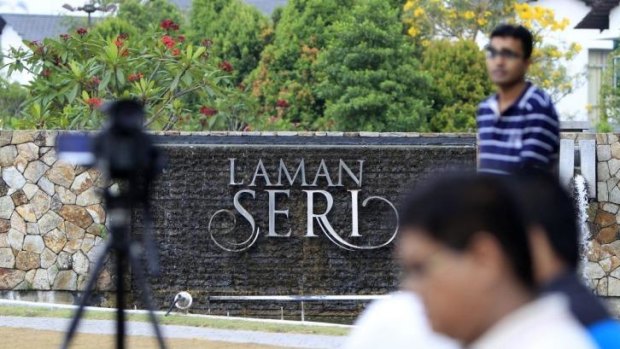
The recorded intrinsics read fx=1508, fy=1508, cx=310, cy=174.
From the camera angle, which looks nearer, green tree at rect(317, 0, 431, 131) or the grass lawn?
the grass lawn

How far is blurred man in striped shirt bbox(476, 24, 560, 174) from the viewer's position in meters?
6.26

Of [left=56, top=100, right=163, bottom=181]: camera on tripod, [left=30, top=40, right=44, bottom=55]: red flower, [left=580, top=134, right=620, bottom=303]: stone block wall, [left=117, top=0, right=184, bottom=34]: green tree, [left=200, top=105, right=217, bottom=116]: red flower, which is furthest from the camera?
[left=117, top=0, right=184, bottom=34]: green tree

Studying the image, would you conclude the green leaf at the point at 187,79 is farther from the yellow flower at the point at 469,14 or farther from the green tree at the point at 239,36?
the green tree at the point at 239,36

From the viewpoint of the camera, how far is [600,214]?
15.8 metres

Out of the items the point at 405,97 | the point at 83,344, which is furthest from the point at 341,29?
the point at 83,344

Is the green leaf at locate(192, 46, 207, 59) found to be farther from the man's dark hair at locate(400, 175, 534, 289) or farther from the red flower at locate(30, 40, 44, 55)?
the man's dark hair at locate(400, 175, 534, 289)

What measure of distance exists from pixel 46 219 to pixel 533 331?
13997 millimetres

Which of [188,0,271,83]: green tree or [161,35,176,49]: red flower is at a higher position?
[188,0,271,83]: green tree

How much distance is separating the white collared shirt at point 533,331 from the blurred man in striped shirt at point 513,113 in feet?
11.8

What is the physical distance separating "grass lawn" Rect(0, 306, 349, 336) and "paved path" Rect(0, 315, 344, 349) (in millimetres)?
190

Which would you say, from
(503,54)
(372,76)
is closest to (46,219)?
(503,54)

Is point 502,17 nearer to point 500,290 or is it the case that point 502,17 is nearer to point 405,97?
→ point 405,97

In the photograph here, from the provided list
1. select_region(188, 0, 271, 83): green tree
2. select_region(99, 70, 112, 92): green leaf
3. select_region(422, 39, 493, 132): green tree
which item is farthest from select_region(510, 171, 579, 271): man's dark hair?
select_region(188, 0, 271, 83): green tree

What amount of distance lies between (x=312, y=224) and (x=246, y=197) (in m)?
0.73
